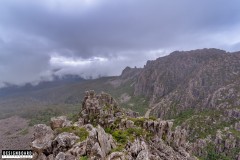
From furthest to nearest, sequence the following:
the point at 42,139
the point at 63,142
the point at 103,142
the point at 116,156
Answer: the point at 42,139 < the point at 63,142 < the point at 103,142 < the point at 116,156

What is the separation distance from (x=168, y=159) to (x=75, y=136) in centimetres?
3409

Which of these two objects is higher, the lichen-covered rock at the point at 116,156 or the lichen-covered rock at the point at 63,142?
the lichen-covered rock at the point at 63,142

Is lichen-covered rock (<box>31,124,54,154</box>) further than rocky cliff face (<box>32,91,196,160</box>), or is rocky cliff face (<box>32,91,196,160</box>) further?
lichen-covered rock (<box>31,124,54,154</box>)

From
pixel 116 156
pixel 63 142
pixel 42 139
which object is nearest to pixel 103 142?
pixel 116 156

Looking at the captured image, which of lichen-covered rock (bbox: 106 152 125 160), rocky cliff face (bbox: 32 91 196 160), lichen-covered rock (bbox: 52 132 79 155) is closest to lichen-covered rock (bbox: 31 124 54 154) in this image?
rocky cliff face (bbox: 32 91 196 160)

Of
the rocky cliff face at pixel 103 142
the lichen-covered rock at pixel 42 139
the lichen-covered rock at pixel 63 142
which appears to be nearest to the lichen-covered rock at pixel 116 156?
the rocky cliff face at pixel 103 142

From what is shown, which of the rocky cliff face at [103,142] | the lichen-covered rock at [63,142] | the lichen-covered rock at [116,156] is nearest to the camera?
the lichen-covered rock at [116,156]

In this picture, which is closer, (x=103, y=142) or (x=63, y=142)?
(x=103, y=142)

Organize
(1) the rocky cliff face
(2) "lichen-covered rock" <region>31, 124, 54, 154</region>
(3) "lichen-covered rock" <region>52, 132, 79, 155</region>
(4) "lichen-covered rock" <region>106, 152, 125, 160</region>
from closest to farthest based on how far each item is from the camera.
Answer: (4) "lichen-covered rock" <region>106, 152, 125, 160</region> → (1) the rocky cliff face → (3) "lichen-covered rock" <region>52, 132, 79, 155</region> → (2) "lichen-covered rock" <region>31, 124, 54, 154</region>

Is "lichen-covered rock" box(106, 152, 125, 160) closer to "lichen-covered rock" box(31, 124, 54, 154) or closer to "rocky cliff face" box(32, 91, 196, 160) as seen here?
"rocky cliff face" box(32, 91, 196, 160)

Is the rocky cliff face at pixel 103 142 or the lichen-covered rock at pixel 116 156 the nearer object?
the lichen-covered rock at pixel 116 156

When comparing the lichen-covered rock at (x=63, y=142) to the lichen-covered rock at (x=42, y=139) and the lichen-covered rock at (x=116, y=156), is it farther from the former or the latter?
the lichen-covered rock at (x=116, y=156)

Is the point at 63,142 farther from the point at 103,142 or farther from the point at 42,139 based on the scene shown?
the point at 103,142

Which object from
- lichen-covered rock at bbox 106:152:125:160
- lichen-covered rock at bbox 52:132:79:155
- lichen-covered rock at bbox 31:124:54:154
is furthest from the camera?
lichen-covered rock at bbox 31:124:54:154
